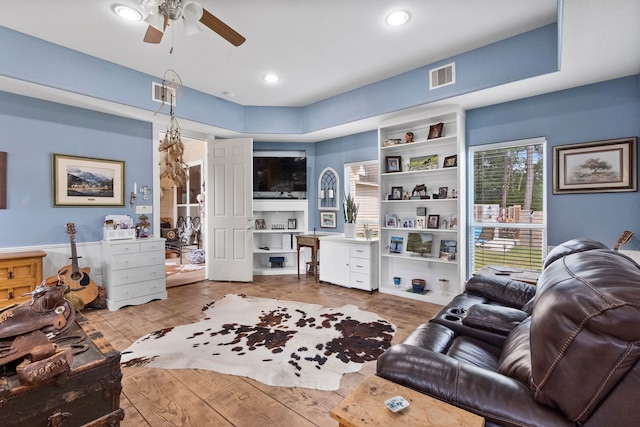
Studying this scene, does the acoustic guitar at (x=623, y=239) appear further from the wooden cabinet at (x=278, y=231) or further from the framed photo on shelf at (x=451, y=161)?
the wooden cabinet at (x=278, y=231)

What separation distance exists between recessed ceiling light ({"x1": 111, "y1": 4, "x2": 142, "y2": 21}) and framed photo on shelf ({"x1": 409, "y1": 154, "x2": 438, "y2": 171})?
3.58m

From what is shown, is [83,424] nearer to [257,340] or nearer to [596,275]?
[257,340]

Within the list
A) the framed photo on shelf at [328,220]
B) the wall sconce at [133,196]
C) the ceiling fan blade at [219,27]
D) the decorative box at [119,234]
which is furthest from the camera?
the framed photo on shelf at [328,220]

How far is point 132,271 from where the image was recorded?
12.8ft

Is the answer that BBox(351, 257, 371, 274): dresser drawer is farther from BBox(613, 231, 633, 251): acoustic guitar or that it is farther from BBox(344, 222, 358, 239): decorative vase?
BBox(613, 231, 633, 251): acoustic guitar

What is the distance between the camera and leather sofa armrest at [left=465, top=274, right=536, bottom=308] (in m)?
2.37

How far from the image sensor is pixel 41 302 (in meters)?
1.34

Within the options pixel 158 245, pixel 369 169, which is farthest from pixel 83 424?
pixel 369 169

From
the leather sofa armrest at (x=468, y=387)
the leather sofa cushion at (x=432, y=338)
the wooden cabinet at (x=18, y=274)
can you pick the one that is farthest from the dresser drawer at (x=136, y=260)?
the leather sofa armrest at (x=468, y=387)

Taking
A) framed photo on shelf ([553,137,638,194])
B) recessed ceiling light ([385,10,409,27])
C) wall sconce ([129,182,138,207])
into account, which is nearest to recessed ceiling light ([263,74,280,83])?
recessed ceiling light ([385,10,409,27])

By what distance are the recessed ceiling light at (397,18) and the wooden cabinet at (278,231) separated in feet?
11.1

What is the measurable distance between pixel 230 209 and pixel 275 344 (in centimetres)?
293

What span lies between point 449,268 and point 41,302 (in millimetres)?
4110

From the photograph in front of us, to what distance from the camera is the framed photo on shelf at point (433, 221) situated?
4152 millimetres
